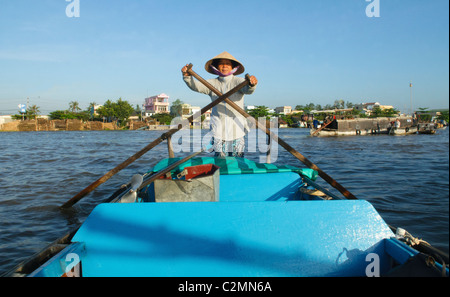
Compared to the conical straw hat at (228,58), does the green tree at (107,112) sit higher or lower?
higher

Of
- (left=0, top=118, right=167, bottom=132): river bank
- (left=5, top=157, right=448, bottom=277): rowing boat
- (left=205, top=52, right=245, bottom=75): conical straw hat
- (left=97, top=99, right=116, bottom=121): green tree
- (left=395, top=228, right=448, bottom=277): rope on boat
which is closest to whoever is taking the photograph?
(left=395, top=228, right=448, bottom=277): rope on boat

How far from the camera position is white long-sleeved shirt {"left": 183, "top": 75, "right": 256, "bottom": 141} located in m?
4.07

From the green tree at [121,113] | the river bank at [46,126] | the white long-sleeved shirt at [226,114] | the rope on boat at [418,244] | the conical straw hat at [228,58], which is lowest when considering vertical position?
the rope on boat at [418,244]

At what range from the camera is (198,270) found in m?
1.72

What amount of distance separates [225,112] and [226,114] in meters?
0.03

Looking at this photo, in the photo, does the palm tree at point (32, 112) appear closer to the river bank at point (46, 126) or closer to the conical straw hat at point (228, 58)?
the river bank at point (46, 126)

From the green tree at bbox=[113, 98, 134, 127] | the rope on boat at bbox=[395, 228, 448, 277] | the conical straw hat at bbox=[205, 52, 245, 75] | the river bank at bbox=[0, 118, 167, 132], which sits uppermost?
the green tree at bbox=[113, 98, 134, 127]

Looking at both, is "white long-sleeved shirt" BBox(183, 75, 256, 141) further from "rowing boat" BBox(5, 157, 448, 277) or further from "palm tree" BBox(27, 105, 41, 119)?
"palm tree" BBox(27, 105, 41, 119)

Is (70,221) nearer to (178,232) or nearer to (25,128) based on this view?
(178,232)

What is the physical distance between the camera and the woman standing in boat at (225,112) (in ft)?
13.4

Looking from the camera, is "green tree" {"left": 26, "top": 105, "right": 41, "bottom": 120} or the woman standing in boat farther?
"green tree" {"left": 26, "top": 105, "right": 41, "bottom": 120}

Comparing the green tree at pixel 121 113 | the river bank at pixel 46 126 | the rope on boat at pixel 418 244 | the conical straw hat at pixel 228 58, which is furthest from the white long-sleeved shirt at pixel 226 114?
the green tree at pixel 121 113

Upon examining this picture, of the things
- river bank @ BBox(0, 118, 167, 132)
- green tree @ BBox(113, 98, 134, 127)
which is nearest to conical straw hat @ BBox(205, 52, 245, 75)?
river bank @ BBox(0, 118, 167, 132)
